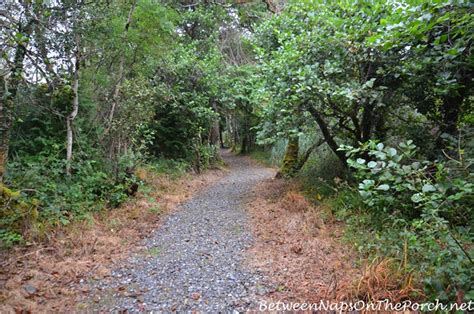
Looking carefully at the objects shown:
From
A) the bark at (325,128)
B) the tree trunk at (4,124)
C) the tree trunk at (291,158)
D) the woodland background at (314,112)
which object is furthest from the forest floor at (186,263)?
the tree trunk at (291,158)

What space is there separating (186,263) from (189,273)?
301 mm

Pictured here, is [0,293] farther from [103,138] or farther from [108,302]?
[103,138]

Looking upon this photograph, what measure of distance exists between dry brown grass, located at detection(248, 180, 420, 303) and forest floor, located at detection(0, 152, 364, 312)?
14 mm

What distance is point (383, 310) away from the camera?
2596mm

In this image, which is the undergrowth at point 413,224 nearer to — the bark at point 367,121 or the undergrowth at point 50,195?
the bark at point 367,121

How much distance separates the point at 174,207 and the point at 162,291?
11.7ft

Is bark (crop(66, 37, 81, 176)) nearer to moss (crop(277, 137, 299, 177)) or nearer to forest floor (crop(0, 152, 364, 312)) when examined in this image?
forest floor (crop(0, 152, 364, 312))

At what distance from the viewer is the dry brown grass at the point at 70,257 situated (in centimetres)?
314

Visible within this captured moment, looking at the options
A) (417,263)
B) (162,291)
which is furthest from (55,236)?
(417,263)

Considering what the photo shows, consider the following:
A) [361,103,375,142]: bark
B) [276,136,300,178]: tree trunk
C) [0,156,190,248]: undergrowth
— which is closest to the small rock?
[0,156,190,248]: undergrowth

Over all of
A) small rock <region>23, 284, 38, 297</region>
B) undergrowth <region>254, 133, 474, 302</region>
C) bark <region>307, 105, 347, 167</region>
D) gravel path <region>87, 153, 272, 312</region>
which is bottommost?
gravel path <region>87, 153, 272, 312</region>

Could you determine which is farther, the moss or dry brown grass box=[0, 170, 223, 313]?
the moss

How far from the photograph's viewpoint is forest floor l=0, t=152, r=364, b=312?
122 inches

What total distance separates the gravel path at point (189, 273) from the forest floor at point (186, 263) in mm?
12
